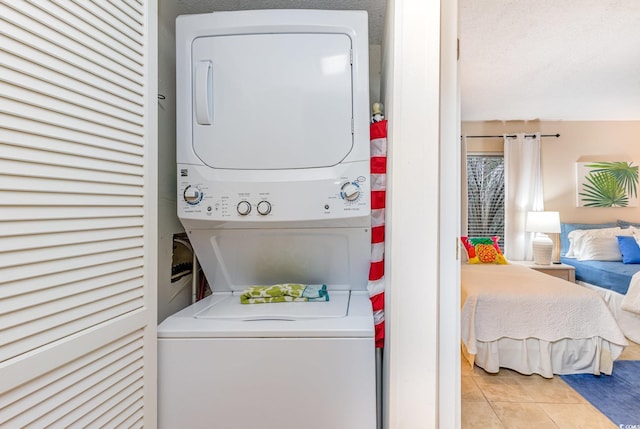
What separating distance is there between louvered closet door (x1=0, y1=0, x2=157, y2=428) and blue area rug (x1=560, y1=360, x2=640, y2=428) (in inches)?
100

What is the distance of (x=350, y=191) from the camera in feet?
4.05

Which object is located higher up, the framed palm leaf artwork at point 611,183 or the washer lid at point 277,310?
the framed palm leaf artwork at point 611,183

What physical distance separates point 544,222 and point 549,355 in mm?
2414

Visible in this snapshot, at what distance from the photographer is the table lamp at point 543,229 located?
4426 mm

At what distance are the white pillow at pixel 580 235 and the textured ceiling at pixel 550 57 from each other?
4.77 ft

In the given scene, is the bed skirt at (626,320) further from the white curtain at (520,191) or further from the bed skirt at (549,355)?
the white curtain at (520,191)

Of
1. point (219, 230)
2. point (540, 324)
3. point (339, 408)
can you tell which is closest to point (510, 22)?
point (540, 324)

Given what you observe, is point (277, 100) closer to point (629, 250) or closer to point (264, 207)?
point (264, 207)

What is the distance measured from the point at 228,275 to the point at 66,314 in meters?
0.77

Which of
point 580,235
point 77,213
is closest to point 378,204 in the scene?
point 77,213

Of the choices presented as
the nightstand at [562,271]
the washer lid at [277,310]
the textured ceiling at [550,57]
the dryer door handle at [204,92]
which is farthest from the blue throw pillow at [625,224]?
the dryer door handle at [204,92]

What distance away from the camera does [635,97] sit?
3896 mm

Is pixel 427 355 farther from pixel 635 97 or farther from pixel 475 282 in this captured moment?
pixel 635 97

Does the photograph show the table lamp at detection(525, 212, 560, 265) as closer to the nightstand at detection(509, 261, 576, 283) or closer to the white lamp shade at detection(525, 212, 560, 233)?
the white lamp shade at detection(525, 212, 560, 233)
